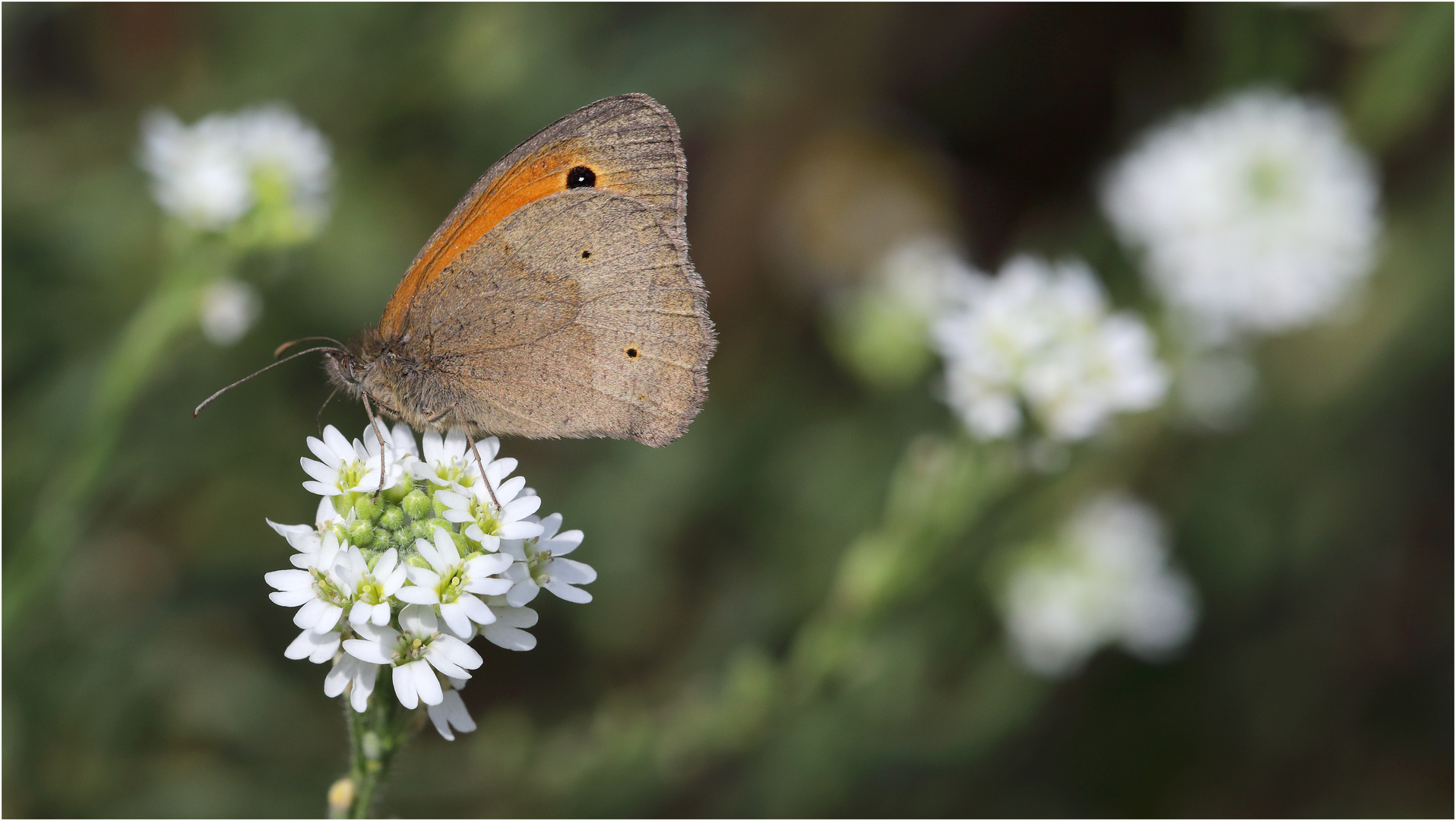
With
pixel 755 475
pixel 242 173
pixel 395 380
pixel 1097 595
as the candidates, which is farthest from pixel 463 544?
pixel 1097 595

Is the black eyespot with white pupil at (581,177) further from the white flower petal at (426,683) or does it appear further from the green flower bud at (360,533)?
the white flower petal at (426,683)

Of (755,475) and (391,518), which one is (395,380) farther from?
(755,475)

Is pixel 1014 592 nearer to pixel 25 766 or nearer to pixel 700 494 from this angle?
pixel 700 494

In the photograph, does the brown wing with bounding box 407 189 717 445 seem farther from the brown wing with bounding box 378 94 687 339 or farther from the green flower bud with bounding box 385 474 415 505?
the green flower bud with bounding box 385 474 415 505

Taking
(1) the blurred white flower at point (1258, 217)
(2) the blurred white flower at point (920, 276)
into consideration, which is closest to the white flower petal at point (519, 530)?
(2) the blurred white flower at point (920, 276)

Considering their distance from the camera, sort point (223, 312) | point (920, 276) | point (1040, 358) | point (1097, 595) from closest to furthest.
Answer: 1. point (223, 312)
2. point (1040, 358)
3. point (1097, 595)
4. point (920, 276)

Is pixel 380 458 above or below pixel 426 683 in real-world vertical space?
above
